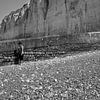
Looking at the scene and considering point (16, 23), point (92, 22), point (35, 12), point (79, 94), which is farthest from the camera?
point (16, 23)

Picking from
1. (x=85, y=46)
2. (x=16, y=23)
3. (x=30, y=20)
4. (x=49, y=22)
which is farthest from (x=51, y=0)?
(x=85, y=46)

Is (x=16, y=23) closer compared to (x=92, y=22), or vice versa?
(x=92, y=22)

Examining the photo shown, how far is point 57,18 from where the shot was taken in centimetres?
2752

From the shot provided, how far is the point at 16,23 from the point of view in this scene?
42.8 m

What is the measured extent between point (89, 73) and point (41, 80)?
1.51 metres

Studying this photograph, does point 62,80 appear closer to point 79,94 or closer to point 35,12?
point 79,94

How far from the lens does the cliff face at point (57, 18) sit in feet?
71.8

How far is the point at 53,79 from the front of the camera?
4754 mm

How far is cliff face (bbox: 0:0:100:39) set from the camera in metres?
21.9

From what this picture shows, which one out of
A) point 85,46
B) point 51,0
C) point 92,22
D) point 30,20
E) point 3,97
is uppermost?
point 51,0

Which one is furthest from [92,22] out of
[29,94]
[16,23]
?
[16,23]

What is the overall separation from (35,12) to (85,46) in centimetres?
2407

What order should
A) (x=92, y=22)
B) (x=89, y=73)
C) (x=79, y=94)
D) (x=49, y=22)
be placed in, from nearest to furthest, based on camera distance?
(x=79, y=94)
(x=89, y=73)
(x=92, y=22)
(x=49, y=22)

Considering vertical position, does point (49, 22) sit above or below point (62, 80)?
above
